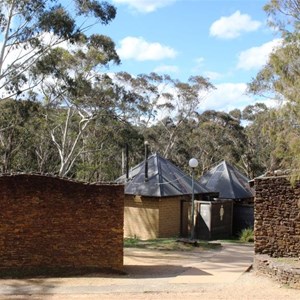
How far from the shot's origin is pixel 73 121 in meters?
38.1

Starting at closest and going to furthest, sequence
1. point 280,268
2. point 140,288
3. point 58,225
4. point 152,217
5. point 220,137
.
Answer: point 140,288, point 280,268, point 58,225, point 152,217, point 220,137

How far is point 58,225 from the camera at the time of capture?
12.7 meters

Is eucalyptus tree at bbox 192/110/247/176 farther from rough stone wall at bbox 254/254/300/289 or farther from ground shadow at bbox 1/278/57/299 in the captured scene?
ground shadow at bbox 1/278/57/299

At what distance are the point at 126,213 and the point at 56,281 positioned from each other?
1255 cm

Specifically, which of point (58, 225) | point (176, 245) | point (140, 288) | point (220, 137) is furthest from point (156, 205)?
point (220, 137)

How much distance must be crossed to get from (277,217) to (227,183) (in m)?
15.0

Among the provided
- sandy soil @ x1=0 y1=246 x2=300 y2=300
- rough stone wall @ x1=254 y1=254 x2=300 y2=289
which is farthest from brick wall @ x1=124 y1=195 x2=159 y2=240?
rough stone wall @ x1=254 y1=254 x2=300 y2=289

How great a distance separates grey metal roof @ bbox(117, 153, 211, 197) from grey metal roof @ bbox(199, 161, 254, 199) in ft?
4.92

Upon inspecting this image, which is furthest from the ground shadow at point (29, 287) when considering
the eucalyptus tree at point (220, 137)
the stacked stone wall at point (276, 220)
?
the eucalyptus tree at point (220, 137)

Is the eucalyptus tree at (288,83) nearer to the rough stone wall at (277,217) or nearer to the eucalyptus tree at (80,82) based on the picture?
the rough stone wall at (277,217)

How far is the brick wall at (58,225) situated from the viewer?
40.9 ft

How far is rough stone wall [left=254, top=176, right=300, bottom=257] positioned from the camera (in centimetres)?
1352

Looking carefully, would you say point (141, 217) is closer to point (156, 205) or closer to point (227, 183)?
point (156, 205)

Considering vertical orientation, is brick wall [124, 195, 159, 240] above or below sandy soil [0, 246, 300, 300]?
above
